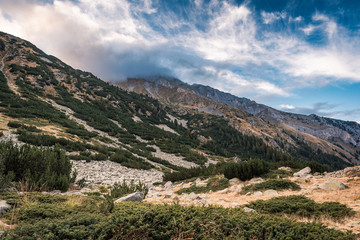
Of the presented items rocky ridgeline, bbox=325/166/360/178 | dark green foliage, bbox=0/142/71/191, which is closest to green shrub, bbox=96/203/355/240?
dark green foliage, bbox=0/142/71/191

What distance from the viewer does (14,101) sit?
22406 millimetres

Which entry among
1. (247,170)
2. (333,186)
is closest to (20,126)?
(247,170)

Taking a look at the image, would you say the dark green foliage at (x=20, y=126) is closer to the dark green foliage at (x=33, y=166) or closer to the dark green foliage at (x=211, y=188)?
the dark green foliage at (x=33, y=166)

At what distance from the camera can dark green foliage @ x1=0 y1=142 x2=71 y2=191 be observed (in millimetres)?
6289

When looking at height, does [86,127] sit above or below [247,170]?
above

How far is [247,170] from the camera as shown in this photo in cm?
992

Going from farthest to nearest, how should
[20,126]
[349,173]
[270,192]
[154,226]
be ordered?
[20,126]
[349,173]
[270,192]
[154,226]

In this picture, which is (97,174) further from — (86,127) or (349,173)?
(86,127)

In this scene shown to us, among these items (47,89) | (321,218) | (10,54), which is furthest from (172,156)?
(10,54)

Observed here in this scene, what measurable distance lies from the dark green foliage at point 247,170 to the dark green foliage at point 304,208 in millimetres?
4137

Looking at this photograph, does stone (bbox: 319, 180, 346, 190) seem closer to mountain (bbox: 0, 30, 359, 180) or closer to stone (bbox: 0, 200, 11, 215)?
mountain (bbox: 0, 30, 359, 180)

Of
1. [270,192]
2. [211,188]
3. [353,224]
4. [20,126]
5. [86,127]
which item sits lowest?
[211,188]

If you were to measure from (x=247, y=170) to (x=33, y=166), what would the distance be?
1019cm

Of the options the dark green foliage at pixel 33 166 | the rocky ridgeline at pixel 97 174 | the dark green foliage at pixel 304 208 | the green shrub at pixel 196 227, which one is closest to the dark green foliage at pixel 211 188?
the dark green foliage at pixel 304 208
